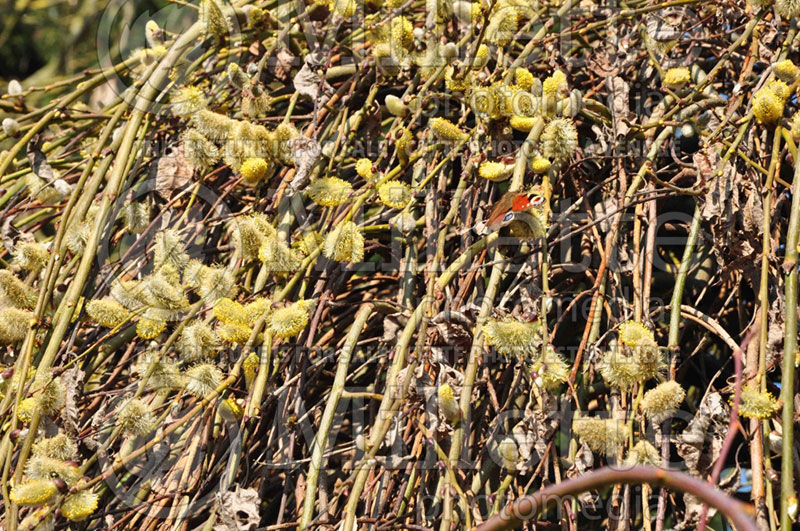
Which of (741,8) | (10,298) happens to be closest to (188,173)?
(10,298)

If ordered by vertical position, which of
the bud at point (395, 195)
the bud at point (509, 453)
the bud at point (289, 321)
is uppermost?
the bud at point (395, 195)

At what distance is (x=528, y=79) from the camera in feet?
3.84

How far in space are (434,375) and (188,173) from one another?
528 mm

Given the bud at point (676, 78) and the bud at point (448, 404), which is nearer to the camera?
the bud at point (448, 404)

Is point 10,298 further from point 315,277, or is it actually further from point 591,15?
point 591,15

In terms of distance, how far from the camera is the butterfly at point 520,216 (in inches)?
38.5

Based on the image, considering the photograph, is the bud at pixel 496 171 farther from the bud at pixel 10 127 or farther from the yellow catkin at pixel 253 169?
the bud at pixel 10 127

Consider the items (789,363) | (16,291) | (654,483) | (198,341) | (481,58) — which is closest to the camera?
(654,483)

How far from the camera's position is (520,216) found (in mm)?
988

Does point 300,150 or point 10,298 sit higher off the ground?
point 300,150

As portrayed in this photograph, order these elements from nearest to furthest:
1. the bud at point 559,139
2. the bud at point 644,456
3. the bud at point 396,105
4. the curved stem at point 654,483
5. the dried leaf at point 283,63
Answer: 1. the curved stem at point 654,483
2. the bud at point 644,456
3. the bud at point 559,139
4. the bud at point 396,105
5. the dried leaf at point 283,63

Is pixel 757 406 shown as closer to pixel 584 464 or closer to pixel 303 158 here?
pixel 584 464

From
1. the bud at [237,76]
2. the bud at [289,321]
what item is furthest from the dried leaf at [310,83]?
the bud at [289,321]

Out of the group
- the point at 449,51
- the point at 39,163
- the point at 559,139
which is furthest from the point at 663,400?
the point at 39,163
